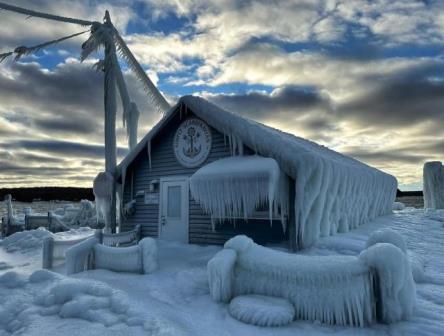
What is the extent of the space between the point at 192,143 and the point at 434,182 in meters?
16.8

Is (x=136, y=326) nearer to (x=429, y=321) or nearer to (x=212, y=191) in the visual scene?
(x=429, y=321)

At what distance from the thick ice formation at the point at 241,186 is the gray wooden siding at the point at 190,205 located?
60cm

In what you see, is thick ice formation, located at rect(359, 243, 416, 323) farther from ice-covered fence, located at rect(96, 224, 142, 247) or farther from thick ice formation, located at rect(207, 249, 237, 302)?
ice-covered fence, located at rect(96, 224, 142, 247)

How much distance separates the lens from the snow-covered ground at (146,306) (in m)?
4.31

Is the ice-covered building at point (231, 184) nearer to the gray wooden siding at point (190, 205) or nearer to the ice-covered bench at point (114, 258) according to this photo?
the gray wooden siding at point (190, 205)

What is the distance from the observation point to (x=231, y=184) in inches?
323

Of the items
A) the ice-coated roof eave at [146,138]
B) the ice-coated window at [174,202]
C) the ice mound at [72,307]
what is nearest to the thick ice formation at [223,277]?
the ice mound at [72,307]

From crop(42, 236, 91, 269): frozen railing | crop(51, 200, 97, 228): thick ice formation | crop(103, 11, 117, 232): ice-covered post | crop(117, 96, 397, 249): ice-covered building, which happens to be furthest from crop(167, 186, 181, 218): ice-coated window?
crop(51, 200, 97, 228): thick ice formation

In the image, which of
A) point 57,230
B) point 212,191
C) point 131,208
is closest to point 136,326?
point 212,191

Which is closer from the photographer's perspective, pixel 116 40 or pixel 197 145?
pixel 197 145

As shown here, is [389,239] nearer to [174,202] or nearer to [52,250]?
[174,202]

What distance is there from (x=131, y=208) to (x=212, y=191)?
14.5 feet

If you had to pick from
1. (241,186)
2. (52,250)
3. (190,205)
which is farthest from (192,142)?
(52,250)

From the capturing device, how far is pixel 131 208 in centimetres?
1167
